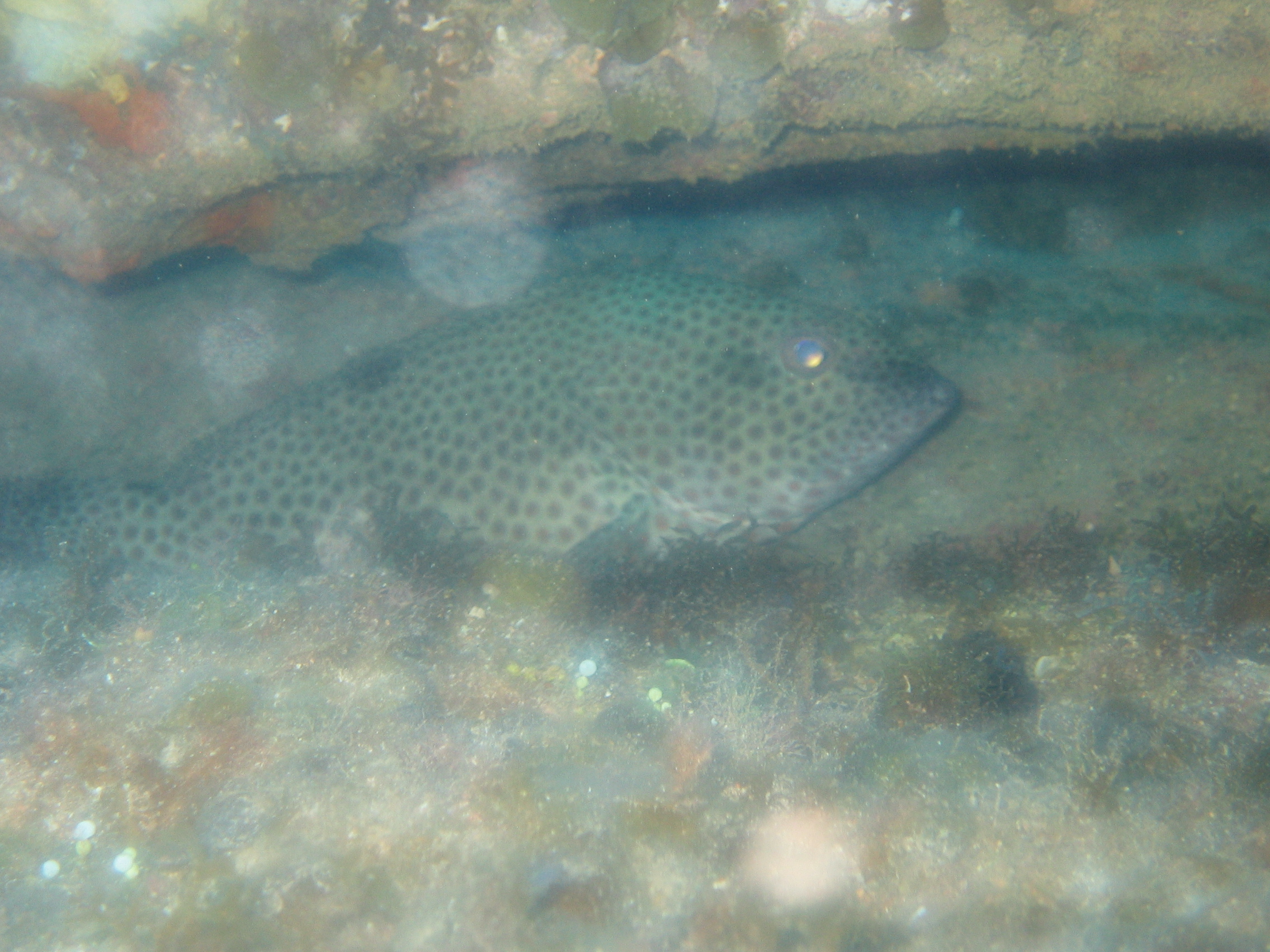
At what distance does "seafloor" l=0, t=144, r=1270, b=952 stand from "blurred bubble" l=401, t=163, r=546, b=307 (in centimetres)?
31

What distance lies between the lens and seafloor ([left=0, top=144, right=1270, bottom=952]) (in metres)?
2.29

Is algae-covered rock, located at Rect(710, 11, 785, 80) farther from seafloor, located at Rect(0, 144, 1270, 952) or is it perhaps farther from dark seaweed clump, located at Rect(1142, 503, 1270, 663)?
dark seaweed clump, located at Rect(1142, 503, 1270, 663)

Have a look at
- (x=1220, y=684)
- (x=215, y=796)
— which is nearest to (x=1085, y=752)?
(x=1220, y=684)

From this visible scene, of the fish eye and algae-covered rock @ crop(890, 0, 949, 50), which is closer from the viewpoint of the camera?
algae-covered rock @ crop(890, 0, 949, 50)

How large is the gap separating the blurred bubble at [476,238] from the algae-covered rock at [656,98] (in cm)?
113

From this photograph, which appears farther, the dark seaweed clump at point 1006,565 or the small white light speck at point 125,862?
the dark seaweed clump at point 1006,565

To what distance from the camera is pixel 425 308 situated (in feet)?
19.5

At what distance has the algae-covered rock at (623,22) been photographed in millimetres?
3225

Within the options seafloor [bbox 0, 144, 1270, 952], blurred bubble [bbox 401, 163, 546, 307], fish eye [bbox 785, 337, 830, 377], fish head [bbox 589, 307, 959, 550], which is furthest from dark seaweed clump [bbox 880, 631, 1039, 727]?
blurred bubble [bbox 401, 163, 546, 307]

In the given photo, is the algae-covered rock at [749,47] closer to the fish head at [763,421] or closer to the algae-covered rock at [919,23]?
the algae-covered rock at [919,23]

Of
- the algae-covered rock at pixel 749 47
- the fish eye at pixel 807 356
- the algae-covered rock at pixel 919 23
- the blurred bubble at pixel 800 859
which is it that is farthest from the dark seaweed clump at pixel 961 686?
the algae-covered rock at pixel 749 47

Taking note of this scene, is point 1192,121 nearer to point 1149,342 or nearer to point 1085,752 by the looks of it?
point 1149,342

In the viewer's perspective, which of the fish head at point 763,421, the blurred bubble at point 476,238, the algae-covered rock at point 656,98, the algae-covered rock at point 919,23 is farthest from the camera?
the blurred bubble at point 476,238

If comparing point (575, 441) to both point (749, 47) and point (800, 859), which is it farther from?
point (800, 859)
